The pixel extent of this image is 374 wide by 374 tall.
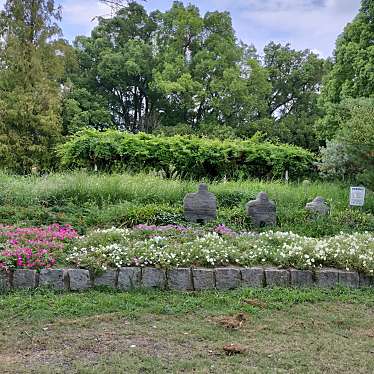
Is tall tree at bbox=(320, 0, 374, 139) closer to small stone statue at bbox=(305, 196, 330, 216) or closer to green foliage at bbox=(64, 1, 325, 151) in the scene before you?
green foliage at bbox=(64, 1, 325, 151)

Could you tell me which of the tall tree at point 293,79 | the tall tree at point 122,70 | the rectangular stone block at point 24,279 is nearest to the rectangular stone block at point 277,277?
the rectangular stone block at point 24,279

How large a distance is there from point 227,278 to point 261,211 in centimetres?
252

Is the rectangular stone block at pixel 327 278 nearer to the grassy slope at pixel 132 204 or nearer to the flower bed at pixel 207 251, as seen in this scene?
the flower bed at pixel 207 251

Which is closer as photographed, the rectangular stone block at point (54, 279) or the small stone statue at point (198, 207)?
the rectangular stone block at point (54, 279)

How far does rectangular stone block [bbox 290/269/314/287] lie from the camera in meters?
4.34

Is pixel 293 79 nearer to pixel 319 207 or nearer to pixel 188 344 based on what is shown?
pixel 319 207

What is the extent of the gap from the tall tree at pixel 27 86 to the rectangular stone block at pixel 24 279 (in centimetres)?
1168

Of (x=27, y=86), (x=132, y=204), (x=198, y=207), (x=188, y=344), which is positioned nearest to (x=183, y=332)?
(x=188, y=344)

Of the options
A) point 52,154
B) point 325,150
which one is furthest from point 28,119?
point 325,150

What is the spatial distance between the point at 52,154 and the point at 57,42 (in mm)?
4340

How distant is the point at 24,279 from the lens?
3.89 m

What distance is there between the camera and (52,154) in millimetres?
15891

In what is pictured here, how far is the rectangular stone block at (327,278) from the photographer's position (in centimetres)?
439

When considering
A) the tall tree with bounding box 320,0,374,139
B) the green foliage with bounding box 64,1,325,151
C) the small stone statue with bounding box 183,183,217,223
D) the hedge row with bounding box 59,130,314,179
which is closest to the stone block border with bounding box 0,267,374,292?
the small stone statue with bounding box 183,183,217,223
